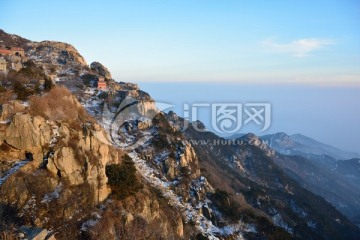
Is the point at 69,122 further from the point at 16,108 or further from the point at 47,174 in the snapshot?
Result: the point at 47,174

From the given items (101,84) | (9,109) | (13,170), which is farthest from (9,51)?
(13,170)

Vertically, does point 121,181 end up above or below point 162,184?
above

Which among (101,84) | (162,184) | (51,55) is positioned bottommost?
(162,184)

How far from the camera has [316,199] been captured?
8500 cm

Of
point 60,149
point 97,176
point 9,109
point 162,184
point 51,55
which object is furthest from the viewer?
point 51,55

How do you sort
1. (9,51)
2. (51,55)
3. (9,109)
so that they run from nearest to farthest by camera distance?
(9,109), (9,51), (51,55)

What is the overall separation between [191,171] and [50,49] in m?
54.7

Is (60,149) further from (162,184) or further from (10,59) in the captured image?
(10,59)

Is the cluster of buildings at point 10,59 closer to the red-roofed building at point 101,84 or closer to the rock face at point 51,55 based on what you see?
the rock face at point 51,55

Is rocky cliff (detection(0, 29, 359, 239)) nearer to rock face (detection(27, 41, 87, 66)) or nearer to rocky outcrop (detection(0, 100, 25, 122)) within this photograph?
rocky outcrop (detection(0, 100, 25, 122))

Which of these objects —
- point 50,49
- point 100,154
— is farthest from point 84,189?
point 50,49

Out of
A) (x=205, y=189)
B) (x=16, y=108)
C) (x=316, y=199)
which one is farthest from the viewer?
(x=316, y=199)

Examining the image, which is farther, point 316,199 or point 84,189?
point 316,199

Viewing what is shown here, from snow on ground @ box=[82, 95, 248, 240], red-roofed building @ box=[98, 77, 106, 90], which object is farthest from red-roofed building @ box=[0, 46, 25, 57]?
snow on ground @ box=[82, 95, 248, 240]
